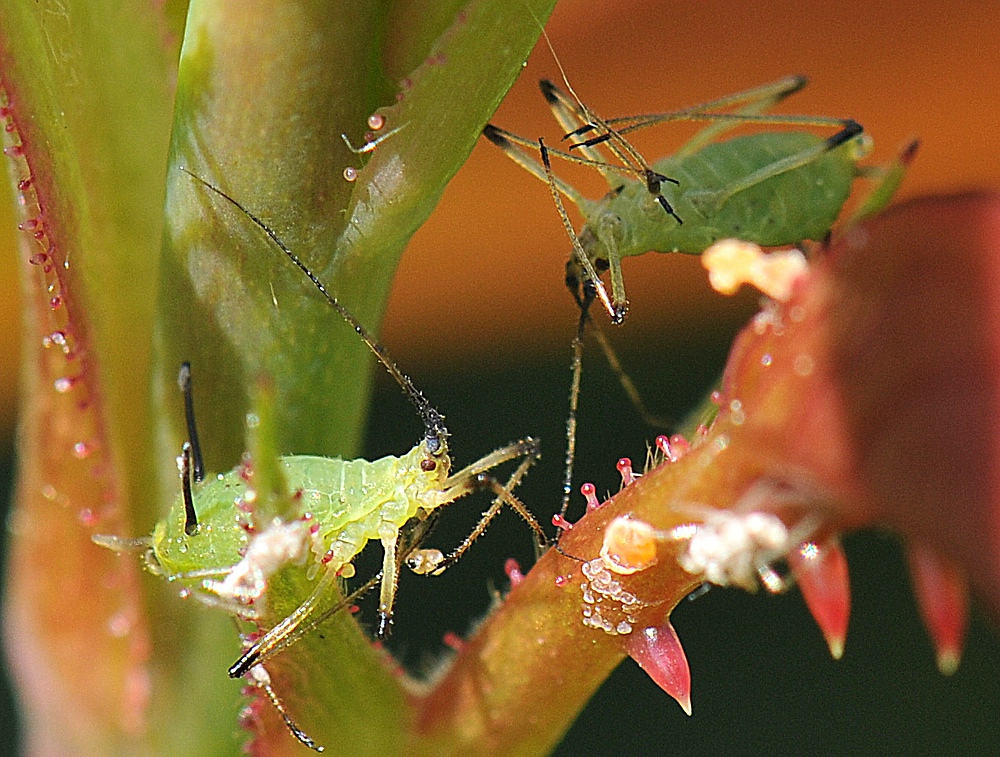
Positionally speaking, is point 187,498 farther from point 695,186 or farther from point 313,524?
point 695,186

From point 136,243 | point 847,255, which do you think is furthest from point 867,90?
point 847,255

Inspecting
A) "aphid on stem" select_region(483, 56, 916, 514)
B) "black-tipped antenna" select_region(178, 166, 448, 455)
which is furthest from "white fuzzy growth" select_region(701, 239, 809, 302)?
"aphid on stem" select_region(483, 56, 916, 514)

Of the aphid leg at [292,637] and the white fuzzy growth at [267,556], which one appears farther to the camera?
the aphid leg at [292,637]

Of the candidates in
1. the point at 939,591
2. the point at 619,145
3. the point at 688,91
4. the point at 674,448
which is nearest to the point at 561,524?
the point at 674,448

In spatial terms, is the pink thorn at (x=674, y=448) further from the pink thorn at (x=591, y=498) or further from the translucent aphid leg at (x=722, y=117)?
the translucent aphid leg at (x=722, y=117)

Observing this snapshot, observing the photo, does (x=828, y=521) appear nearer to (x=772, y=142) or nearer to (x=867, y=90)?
(x=772, y=142)

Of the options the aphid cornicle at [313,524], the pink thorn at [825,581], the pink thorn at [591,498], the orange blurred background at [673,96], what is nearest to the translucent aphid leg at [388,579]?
the aphid cornicle at [313,524]

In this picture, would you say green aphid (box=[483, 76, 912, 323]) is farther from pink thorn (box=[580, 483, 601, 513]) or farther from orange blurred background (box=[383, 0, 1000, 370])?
pink thorn (box=[580, 483, 601, 513])

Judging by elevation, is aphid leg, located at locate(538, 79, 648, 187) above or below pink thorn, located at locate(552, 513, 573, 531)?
above
